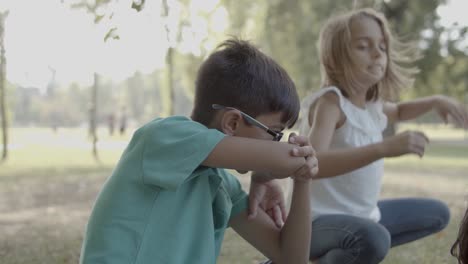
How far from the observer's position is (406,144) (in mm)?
2135

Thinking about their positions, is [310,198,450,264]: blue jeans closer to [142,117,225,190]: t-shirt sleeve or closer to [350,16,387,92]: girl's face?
[350,16,387,92]: girl's face

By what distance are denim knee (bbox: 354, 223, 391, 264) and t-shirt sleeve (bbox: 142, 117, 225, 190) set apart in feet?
3.44

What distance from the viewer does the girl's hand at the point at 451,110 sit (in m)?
2.72

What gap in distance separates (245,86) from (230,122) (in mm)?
125

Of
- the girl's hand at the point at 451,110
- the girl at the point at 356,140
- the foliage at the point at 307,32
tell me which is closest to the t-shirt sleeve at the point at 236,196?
the girl at the point at 356,140

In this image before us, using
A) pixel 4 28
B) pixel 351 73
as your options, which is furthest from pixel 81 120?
pixel 351 73

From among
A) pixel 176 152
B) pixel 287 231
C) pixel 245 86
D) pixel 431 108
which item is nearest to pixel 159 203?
pixel 176 152

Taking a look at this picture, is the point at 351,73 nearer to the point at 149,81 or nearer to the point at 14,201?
the point at 14,201

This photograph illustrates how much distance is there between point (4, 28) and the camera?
12.1 metres

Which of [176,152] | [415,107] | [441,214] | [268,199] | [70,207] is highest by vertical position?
[176,152]

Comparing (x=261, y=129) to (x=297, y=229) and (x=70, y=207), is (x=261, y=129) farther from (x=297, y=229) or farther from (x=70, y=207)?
(x=70, y=207)

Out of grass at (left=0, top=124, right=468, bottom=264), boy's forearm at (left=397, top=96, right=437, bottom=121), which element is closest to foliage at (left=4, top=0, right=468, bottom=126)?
grass at (left=0, top=124, right=468, bottom=264)

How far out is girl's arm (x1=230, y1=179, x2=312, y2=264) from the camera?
1896 mm

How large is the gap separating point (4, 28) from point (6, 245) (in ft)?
30.1
